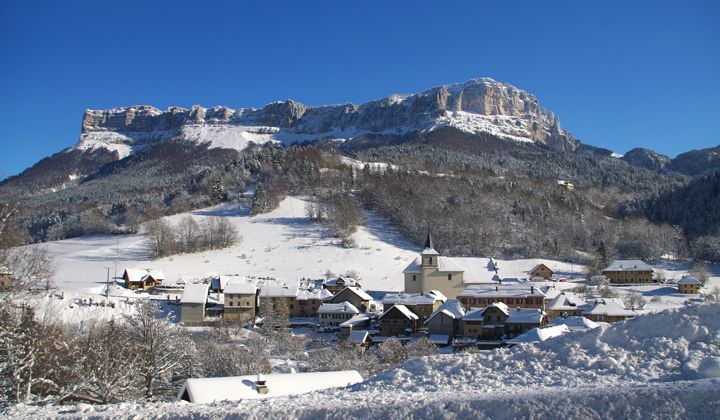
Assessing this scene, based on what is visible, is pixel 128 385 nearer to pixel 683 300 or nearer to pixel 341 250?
pixel 683 300

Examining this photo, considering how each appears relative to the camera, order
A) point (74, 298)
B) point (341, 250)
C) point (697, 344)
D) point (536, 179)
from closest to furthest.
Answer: point (697, 344) < point (74, 298) < point (341, 250) < point (536, 179)

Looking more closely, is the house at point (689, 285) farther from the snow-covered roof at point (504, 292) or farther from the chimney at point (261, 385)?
the chimney at point (261, 385)

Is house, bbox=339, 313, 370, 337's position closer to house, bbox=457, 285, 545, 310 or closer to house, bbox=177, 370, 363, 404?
house, bbox=457, 285, 545, 310

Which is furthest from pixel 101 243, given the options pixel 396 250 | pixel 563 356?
pixel 563 356

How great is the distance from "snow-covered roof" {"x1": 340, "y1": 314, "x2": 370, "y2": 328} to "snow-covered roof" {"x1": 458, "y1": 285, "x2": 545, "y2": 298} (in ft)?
35.7

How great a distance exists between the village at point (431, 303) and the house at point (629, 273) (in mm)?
108

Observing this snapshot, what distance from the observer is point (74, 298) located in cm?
4853

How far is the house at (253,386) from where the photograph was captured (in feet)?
54.0

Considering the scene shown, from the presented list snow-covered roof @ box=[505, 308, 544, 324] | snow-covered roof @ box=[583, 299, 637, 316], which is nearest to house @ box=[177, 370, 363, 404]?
snow-covered roof @ box=[505, 308, 544, 324]

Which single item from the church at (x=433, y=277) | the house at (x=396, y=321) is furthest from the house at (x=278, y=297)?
the church at (x=433, y=277)

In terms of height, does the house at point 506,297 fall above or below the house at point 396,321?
above

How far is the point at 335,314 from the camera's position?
52.1 m

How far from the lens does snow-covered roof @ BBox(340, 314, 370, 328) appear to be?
157 ft

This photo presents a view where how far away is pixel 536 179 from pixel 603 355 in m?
131
